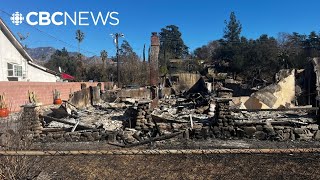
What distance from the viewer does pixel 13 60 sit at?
23.2 metres

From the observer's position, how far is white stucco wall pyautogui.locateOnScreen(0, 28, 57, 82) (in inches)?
849

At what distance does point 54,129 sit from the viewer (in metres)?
9.79

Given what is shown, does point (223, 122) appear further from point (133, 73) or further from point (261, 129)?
point (133, 73)

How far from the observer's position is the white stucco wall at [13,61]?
2156 cm

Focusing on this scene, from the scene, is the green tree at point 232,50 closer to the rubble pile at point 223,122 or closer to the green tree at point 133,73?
the green tree at point 133,73

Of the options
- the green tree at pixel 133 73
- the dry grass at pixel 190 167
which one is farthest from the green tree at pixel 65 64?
the dry grass at pixel 190 167

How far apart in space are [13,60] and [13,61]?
0.35 feet

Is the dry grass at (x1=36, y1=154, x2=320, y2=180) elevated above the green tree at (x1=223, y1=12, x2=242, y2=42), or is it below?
below

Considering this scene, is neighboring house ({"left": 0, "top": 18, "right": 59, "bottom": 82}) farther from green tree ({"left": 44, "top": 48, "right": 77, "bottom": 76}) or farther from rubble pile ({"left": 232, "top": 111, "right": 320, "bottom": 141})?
green tree ({"left": 44, "top": 48, "right": 77, "bottom": 76})

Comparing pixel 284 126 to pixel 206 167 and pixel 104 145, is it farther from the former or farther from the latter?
pixel 104 145

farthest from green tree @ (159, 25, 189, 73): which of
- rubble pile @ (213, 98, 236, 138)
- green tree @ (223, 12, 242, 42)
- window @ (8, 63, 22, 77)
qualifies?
rubble pile @ (213, 98, 236, 138)

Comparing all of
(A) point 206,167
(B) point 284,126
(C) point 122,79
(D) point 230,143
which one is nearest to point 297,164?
(A) point 206,167

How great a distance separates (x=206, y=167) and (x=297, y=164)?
1.85 metres

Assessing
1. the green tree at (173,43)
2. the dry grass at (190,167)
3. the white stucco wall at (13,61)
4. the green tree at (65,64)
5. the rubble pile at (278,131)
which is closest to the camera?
the dry grass at (190,167)
